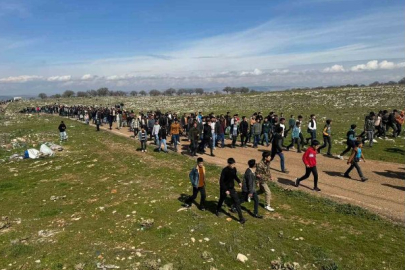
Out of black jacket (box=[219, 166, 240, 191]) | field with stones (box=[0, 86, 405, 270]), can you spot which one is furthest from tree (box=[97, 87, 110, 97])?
black jacket (box=[219, 166, 240, 191])

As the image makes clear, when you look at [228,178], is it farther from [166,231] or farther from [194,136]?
[194,136]

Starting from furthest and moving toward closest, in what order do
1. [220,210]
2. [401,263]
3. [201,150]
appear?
[201,150]
[220,210]
[401,263]

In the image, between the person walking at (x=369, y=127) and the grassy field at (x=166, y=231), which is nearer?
the grassy field at (x=166, y=231)

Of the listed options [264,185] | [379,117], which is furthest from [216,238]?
[379,117]

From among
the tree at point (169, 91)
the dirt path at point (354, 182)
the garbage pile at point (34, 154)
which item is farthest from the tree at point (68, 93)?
the dirt path at point (354, 182)

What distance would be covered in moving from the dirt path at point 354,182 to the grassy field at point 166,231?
0.84m

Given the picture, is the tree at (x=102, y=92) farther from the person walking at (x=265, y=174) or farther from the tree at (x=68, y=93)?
the person walking at (x=265, y=174)

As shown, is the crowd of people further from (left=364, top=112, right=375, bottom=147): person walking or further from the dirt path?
the dirt path

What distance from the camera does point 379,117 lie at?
20062 millimetres

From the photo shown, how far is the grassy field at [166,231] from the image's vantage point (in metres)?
7.41

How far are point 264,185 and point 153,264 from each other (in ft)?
15.9

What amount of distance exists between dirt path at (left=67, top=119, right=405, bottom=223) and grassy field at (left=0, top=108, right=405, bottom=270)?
84 centimetres

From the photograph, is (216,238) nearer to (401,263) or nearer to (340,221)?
(340,221)

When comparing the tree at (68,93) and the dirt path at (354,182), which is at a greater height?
the tree at (68,93)
